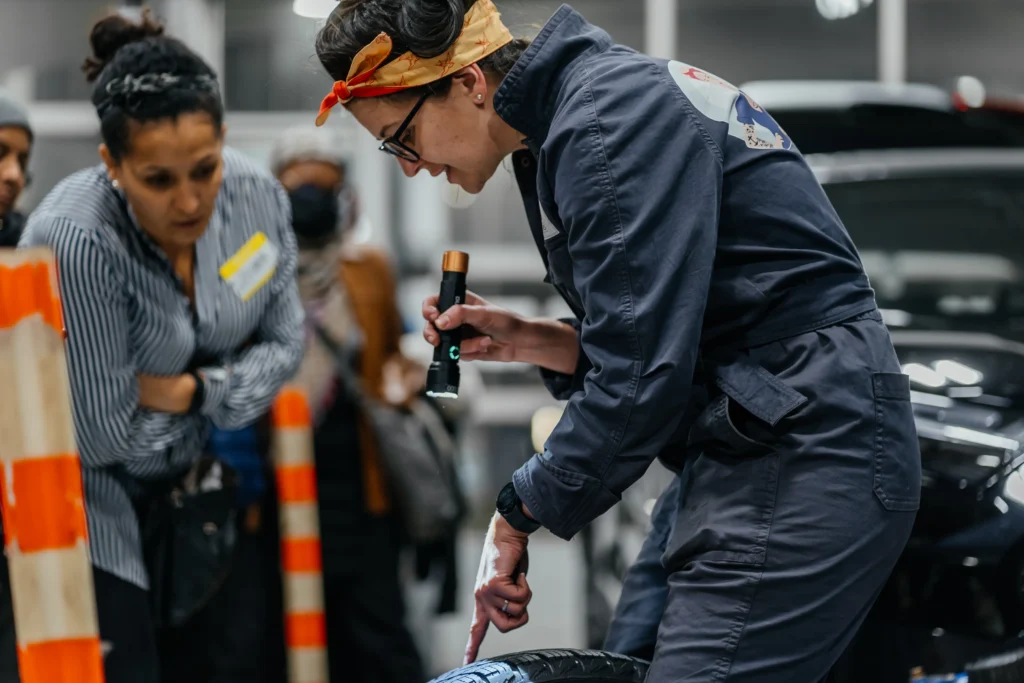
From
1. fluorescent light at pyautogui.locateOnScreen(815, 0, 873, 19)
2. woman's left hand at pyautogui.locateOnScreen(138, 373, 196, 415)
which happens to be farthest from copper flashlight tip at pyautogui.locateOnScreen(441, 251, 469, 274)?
fluorescent light at pyautogui.locateOnScreen(815, 0, 873, 19)

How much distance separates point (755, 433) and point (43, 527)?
1041 mm

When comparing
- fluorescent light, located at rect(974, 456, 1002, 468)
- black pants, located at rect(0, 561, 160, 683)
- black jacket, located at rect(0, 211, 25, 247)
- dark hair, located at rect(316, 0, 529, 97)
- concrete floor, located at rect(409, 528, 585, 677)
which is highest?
dark hair, located at rect(316, 0, 529, 97)

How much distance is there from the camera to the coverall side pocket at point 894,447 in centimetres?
156

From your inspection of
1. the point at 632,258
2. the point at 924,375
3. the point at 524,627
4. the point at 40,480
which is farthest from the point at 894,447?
the point at 524,627

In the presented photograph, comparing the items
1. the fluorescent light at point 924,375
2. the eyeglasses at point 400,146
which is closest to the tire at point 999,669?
the fluorescent light at point 924,375

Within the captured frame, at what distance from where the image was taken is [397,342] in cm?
404

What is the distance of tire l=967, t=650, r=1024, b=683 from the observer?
2.02 m

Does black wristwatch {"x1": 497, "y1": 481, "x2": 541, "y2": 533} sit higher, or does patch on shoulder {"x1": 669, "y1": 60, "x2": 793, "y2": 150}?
patch on shoulder {"x1": 669, "y1": 60, "x2": 793, "y2": 150}

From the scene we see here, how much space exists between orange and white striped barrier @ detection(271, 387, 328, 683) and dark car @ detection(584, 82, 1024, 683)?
893mm

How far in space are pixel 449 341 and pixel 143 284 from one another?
0.79 m

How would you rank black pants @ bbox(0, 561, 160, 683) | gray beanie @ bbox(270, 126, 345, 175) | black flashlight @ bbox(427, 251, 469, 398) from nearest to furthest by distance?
black flashlight @ bbox(427, 251, 469, 398) → black pants @ bbox(0, 561, 160, 683) → gray beanie @ bbox(270, 126, 345, 175)

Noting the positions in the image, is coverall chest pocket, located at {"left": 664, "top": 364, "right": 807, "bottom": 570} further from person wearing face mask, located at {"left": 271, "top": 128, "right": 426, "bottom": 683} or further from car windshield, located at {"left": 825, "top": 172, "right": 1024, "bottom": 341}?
person wearing face mask, located at {"left": 271, "top": 128, "right": 426, "bottom": 683}

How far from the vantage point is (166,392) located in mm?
2459

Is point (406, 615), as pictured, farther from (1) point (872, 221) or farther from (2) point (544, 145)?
(2) point (544, 145)
